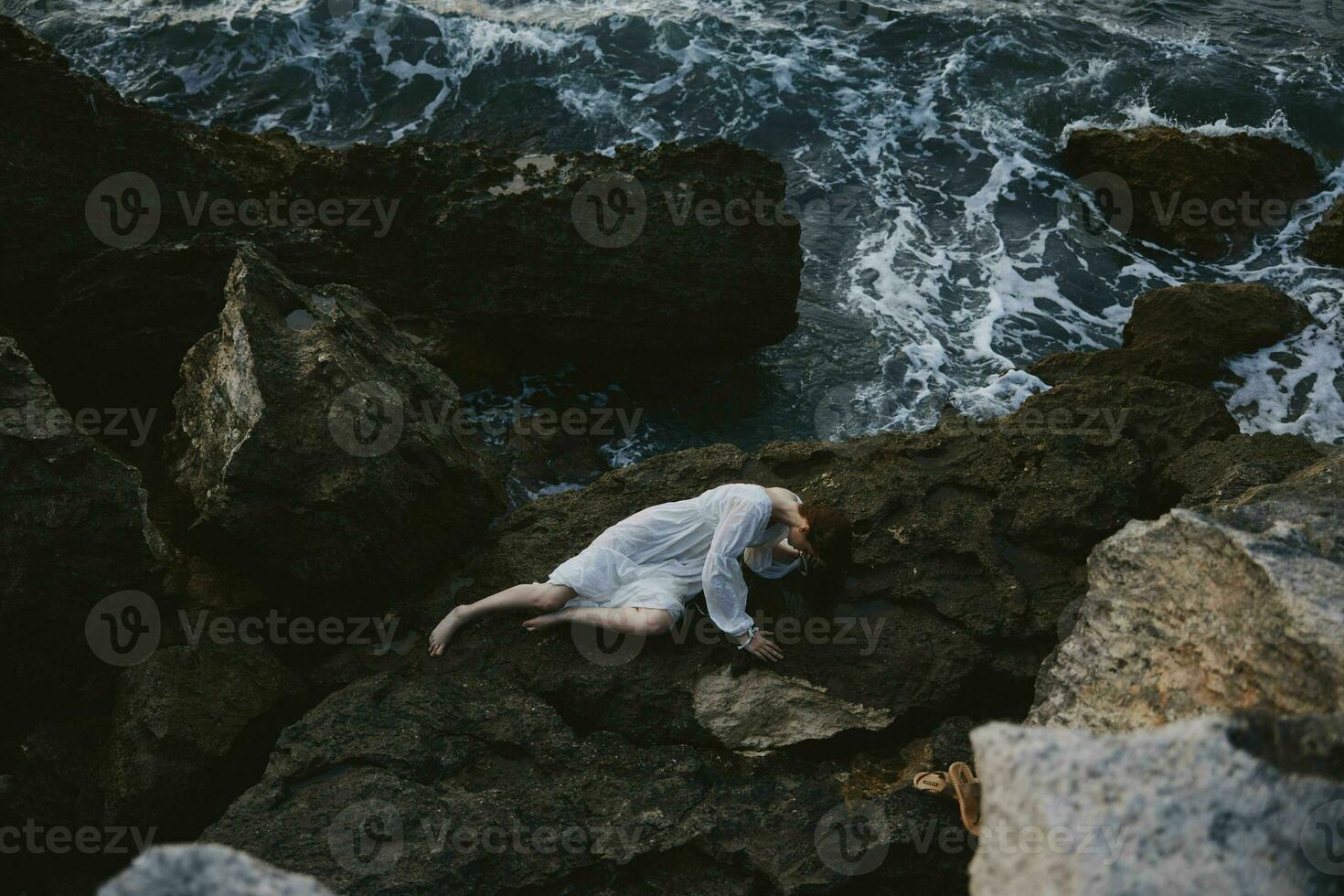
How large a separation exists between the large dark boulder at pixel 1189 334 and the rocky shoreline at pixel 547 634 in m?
1.98

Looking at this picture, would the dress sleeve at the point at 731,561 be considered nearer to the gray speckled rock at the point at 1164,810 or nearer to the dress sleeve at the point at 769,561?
the dress sleeve at the point at 769,561

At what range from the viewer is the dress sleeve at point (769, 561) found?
20.9ft

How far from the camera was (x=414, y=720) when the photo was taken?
18.2ft

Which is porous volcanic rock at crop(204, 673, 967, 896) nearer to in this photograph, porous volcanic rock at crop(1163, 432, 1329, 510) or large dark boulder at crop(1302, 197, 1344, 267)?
porous volcanic rock at crop(1163, 432, 1329, 510)

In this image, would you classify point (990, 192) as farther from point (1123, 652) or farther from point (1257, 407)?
point (1123, 652)

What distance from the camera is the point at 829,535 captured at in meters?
5.94

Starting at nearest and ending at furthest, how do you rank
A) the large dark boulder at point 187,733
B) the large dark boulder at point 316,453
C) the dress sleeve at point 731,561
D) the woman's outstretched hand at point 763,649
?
the large dark boulder at point 187,733 < the woman's outstretched hand at point 763,649 < the dress sleeve at point 731,561 < the large dark boulder at point 316,453

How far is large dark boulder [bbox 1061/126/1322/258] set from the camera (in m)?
12.5

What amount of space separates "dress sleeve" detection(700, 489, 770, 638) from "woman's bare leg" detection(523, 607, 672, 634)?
279 millimetres

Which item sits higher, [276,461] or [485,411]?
[276,461]

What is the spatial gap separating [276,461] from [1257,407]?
327 inches

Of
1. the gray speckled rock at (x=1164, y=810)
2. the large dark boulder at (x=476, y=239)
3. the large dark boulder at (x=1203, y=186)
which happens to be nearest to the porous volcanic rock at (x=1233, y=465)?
the gray speckled rock at (x=1164, y=810)

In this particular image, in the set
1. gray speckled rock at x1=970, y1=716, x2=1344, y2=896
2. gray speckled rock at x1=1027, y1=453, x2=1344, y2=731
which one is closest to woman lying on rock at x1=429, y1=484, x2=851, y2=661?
gray speckled rock at x1=1027, y1=453, x2=1344, y2=731

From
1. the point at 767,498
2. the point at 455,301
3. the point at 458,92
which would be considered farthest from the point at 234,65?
the point at 767,498
